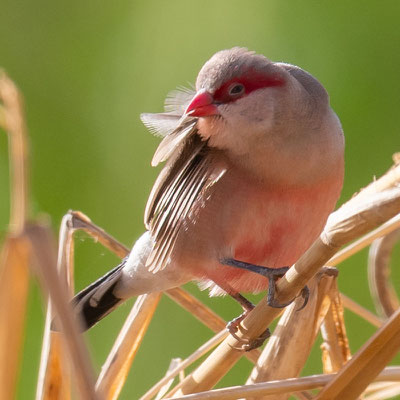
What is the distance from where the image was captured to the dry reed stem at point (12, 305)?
0.72 meters

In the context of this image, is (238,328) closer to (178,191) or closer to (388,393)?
(388,393)

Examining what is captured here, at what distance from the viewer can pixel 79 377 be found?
2.28 feet

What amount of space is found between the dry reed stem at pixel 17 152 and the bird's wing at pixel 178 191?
0.91 metres

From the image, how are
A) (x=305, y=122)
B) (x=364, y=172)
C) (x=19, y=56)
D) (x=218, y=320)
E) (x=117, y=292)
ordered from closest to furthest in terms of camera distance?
(x=218, y=320) < (x=305, y=122) < (x=117, y=292) < (x=364, y=172) < (x=19, y=56)

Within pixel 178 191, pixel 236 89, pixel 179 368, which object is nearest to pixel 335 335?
pixel 179 368

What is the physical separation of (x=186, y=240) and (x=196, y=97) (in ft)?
0.99

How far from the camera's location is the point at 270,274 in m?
1.49

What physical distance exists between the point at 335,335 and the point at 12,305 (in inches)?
28.5

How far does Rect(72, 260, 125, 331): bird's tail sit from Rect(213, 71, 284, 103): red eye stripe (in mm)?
521

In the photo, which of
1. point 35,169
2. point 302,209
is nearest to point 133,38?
point 35,169

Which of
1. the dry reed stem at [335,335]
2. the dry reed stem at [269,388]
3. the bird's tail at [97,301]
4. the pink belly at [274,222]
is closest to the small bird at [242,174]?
the pink belly at [274,222]

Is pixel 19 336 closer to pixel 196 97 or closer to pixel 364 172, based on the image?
pixel 196 97

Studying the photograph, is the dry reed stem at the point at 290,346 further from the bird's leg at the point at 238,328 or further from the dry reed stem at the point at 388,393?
the dry reed stem at the point at 388,393

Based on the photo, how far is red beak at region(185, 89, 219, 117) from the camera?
1625 millimetres
